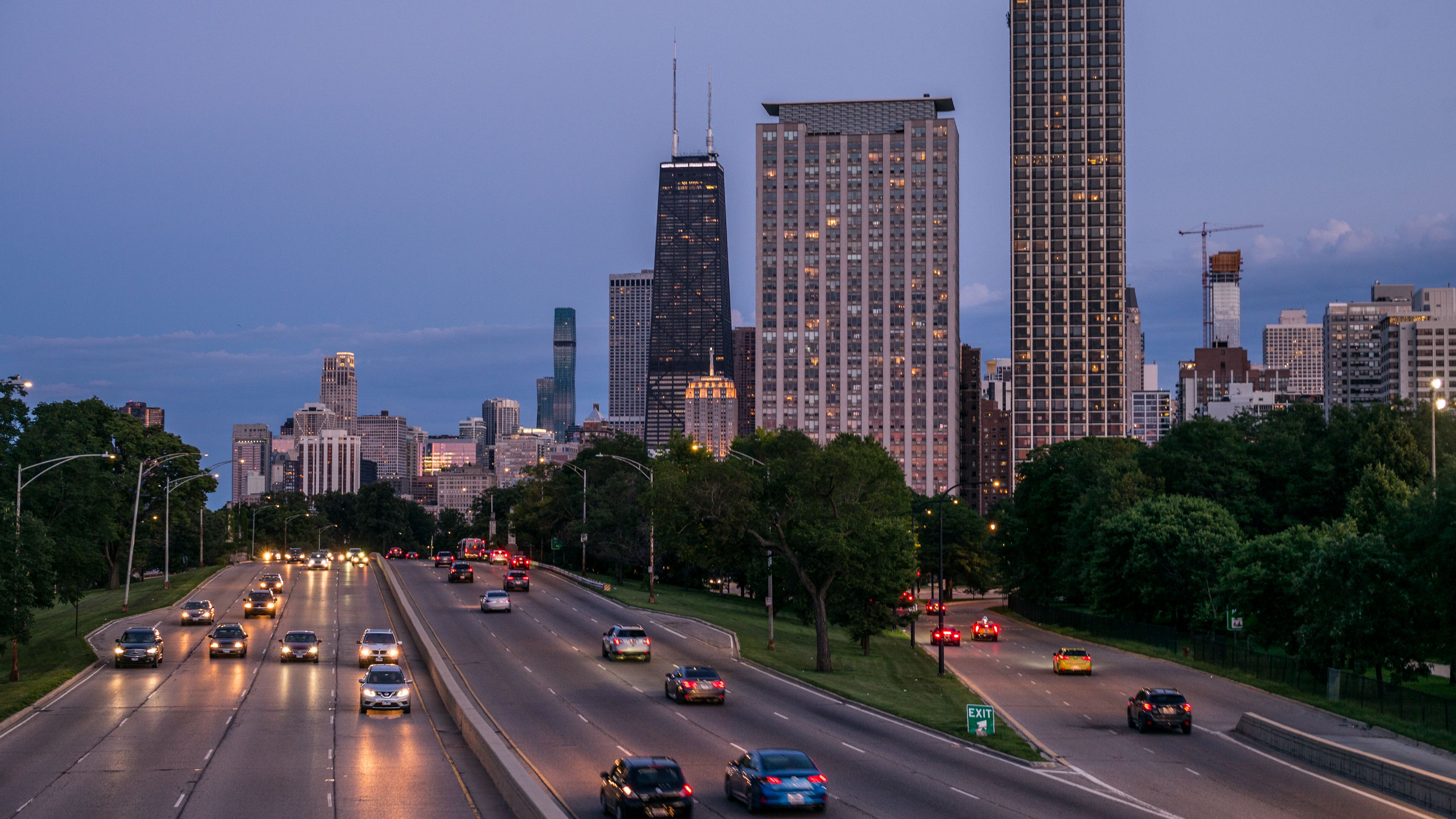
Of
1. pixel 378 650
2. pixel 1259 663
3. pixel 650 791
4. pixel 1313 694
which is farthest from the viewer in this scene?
pixel 1259 663

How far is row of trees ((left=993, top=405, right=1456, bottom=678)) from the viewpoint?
156ft

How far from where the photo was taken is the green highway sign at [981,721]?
36.2 metres

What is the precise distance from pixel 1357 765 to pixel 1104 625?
5509 centimetres

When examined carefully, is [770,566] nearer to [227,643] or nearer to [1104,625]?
[227,643]

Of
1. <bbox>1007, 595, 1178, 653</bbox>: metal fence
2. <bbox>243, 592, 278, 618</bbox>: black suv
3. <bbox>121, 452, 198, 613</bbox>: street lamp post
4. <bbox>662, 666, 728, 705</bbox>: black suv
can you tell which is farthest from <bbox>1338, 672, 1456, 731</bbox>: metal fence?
<bbox>121, 452, 198, 613</bbox>: street lamp post

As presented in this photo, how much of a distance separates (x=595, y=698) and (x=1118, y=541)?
48.3 metres

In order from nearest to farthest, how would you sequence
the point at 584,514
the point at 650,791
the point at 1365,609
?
1. the point at 650,791
2. the point at 1365,609
3. the point at 584,514

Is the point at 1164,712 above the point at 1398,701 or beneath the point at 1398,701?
above

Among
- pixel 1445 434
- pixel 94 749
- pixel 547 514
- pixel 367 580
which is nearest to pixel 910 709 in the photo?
pixel 94 749

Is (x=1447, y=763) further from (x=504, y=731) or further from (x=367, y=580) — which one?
(x=367, y=580)

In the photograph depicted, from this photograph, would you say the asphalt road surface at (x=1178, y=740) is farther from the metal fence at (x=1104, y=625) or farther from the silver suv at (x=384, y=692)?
the silver suv at (x=384, y=692)

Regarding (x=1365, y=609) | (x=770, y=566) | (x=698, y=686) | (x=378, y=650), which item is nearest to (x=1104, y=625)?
(x=770, y=566)

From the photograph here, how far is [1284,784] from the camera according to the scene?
30.4 metres

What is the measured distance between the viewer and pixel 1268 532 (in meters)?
93.6
